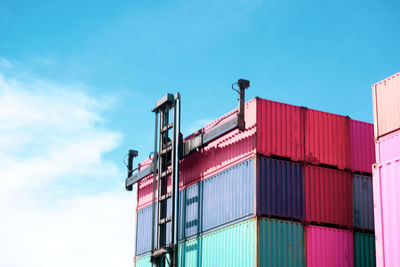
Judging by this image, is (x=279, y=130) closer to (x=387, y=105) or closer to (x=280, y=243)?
(x=280, y=243)

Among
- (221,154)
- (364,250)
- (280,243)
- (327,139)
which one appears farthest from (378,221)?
(221,154)

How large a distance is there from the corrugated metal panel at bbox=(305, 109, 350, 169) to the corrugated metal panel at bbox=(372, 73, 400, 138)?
521 cm

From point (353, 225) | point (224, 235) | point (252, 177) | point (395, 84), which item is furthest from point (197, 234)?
point (395, 84)

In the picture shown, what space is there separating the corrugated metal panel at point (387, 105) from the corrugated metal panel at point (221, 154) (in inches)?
231

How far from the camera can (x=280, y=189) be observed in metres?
32.0

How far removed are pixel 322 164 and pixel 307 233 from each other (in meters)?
3.62

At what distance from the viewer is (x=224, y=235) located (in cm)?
3262

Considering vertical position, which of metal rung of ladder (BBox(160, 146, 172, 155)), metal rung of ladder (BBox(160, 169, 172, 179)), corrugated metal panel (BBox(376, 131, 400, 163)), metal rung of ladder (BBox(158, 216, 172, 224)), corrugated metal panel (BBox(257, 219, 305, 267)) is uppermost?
metal rung of ladder (BBox(160, 146, 172, 155))

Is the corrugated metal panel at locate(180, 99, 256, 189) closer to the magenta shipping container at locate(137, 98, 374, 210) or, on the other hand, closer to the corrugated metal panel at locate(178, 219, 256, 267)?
the magenta shipping container at locate(137, 98, 374, 210)

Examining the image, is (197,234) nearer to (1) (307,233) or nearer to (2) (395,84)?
(1) (307,233)

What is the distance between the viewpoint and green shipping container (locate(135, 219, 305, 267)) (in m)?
30.5

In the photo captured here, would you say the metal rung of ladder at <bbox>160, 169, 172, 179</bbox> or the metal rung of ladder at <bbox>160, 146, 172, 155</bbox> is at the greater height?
the metal rung of ladder at <bbox>160, 146, 172, 155</bbox>

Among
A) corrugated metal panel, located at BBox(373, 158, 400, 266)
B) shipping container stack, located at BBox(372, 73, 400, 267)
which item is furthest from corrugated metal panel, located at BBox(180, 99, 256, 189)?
corrugated metal panel, located at BBox(373, 158, 400, 266)

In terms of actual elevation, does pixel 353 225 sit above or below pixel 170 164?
below
